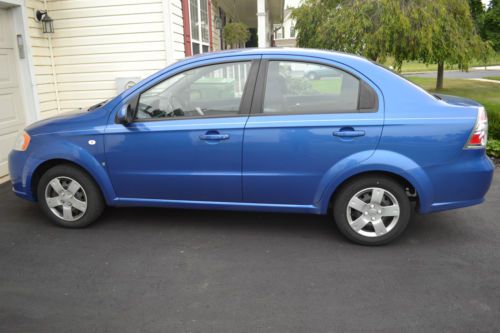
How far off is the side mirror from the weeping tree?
7687 mm

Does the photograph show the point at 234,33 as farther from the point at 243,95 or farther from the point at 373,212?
the point at 373,212

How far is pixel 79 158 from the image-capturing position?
3.99m

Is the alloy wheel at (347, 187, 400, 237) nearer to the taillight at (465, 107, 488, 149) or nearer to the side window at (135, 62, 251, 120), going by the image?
the taillight at (465, 107, 488, 149)

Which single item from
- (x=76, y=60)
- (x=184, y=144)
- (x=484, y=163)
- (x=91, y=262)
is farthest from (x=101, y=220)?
(x=76, y=60)

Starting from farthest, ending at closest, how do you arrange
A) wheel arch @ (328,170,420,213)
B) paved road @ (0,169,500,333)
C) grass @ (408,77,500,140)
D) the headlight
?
grass @ (408,77,500,140)
the headlight
wheel arch @ (328,170,420,213)
paved road @ (0,169,500,333)

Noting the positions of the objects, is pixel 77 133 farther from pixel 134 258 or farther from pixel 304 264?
pixel 304 264

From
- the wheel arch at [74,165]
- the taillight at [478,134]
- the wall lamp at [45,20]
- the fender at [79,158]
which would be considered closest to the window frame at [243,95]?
the fender at [79,158]

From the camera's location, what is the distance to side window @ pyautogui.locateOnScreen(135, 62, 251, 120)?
382 cm

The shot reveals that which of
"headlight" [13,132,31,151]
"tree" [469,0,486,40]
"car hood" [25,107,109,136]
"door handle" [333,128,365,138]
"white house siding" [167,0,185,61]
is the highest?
"tree" [469,0,486,40]

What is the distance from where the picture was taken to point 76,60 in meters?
7.57

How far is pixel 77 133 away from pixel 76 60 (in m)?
4.16

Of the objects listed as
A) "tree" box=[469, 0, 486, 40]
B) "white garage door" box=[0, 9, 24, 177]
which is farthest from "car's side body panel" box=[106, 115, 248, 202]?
"tree" box=[469, 0, 486, 40]

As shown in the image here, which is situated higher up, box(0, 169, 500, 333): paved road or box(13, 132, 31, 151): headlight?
box(13, 132, 31, 151): headlight

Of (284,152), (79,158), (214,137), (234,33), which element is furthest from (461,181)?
(234,33)
